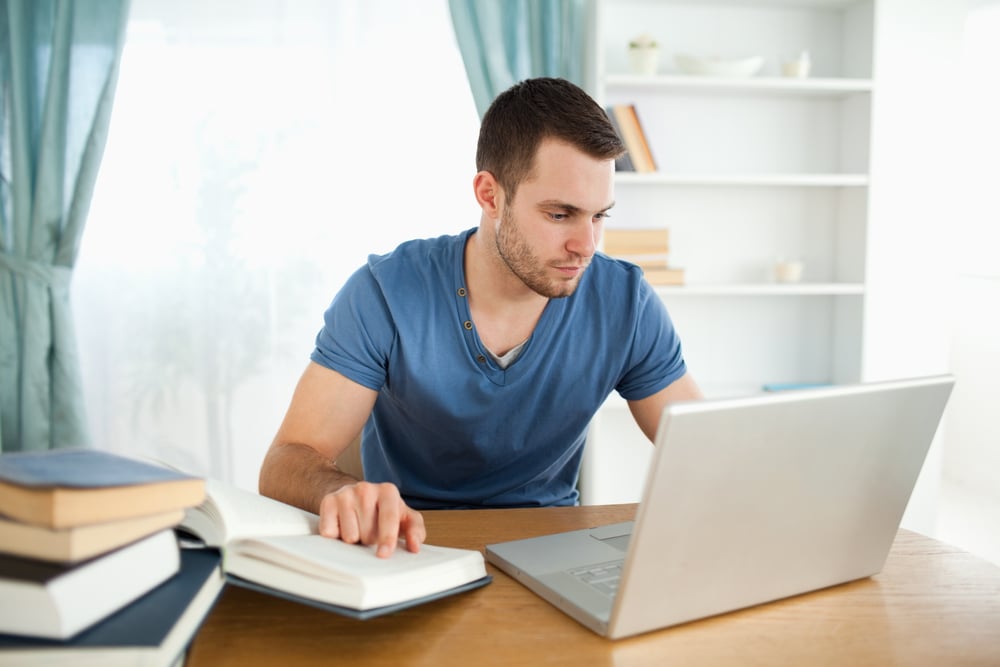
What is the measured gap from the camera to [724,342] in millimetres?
3150

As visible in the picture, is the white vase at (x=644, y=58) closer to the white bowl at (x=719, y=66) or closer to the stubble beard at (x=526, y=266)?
the white bowl at (x=719, y=66)

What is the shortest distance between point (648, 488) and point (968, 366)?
3.46 metres

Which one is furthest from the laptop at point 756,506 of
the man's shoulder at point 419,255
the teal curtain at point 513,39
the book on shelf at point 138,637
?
the teal curtain at point 513,39

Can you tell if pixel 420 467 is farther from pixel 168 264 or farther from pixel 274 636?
pixel 168 264

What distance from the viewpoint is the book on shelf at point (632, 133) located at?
9.25 ft

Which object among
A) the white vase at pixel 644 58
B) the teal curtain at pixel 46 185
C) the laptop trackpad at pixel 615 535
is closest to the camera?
the laptop trackpad at pixel 615 535

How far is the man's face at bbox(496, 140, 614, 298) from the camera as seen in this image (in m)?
1.41

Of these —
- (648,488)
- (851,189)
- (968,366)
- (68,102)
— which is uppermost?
(68,102)

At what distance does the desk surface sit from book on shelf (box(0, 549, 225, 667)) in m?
0.07

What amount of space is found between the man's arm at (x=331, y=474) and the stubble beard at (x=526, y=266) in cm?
33

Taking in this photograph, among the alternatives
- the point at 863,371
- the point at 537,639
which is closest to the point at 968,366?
the point at 863,371

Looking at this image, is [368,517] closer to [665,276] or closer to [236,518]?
[236,518]

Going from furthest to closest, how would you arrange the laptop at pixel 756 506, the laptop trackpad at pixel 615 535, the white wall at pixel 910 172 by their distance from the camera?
the white wall at pixel 910 172
the laptop trackpad at pixel 615 535
the laptop at pixel 756 506

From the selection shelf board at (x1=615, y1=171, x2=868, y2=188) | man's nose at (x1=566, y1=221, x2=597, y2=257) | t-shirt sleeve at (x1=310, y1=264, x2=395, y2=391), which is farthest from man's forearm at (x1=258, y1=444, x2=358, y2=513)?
shelf board at (x1=615, y1=171, x2=868, y2=188)
